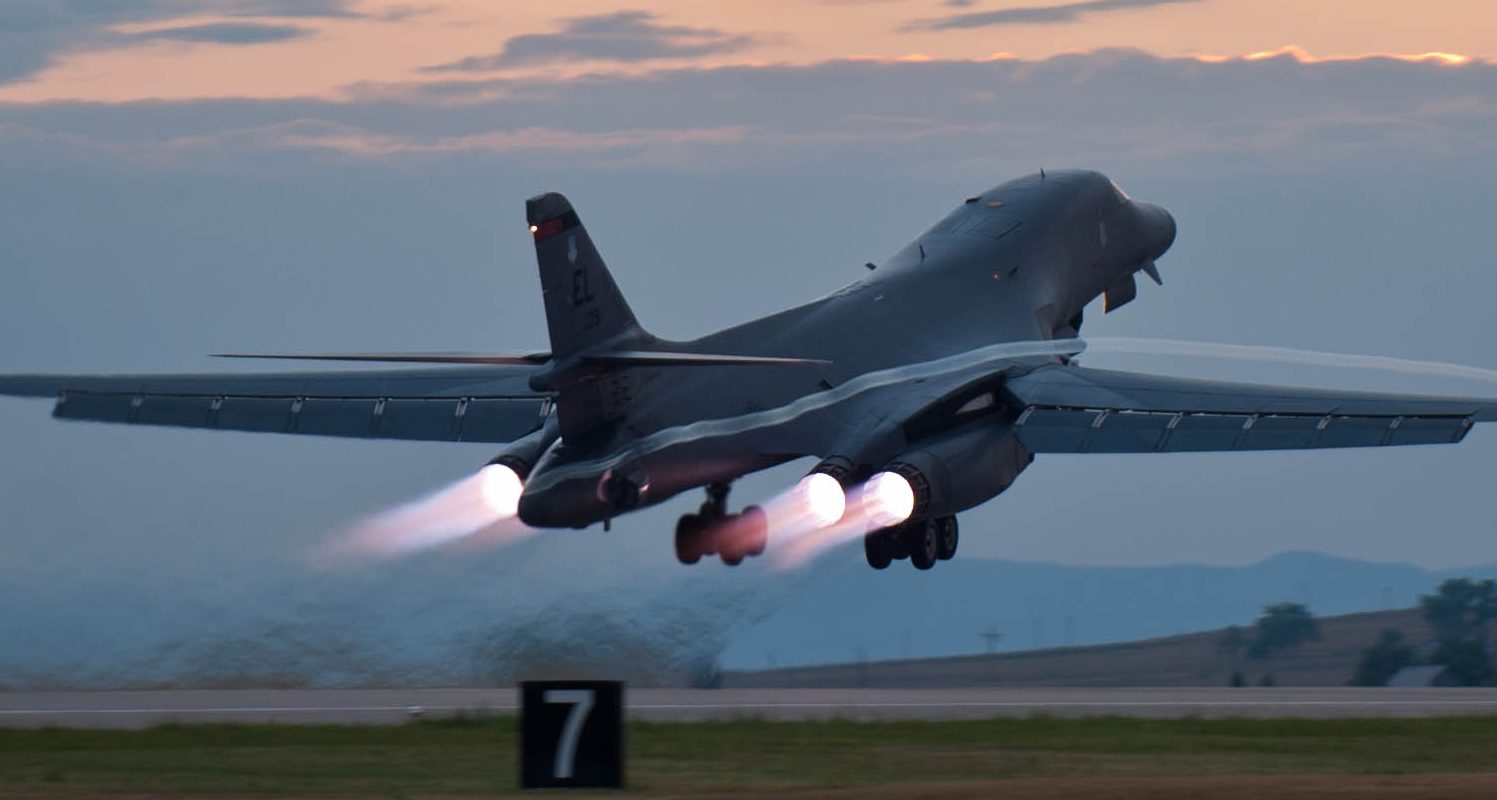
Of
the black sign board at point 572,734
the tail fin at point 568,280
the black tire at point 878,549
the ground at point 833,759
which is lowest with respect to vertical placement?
the ground at point 833,759

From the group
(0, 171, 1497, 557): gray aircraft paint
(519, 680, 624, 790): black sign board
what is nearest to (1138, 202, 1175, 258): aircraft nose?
(0, 171, 1497, 557): gray aircraft paint

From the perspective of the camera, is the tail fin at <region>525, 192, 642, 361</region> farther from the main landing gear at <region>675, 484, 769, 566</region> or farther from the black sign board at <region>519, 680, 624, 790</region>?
the black sign board at <region>519, 680, 624, 790</region>

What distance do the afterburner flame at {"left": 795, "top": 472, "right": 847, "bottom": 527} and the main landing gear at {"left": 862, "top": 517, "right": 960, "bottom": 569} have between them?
2.60 m

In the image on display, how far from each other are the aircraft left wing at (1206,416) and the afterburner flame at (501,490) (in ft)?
29.2

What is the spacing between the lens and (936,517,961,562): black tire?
142ft

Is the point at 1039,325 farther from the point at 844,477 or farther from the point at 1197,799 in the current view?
the point at 1197,799

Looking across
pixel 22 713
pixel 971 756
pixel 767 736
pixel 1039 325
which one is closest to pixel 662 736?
pixel 767 736

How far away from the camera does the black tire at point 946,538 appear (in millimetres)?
43219

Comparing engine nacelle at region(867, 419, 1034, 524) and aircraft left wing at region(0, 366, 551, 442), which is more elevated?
aircraft left wing at region(0, 366, 551, 442)

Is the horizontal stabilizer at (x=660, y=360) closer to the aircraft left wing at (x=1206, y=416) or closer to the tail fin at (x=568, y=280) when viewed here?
the tail fin at (x=568, y=280)

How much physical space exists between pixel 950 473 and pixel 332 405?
35.7 ft

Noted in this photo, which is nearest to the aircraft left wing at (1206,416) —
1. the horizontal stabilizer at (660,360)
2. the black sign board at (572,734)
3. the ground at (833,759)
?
the ground at (833,759)

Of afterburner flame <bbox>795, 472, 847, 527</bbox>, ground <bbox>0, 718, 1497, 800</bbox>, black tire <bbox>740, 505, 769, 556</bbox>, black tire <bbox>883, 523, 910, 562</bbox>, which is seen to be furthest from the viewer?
black tire <bbox>883, 523, 910, 562</bbox>

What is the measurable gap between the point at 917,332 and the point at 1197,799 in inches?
717
